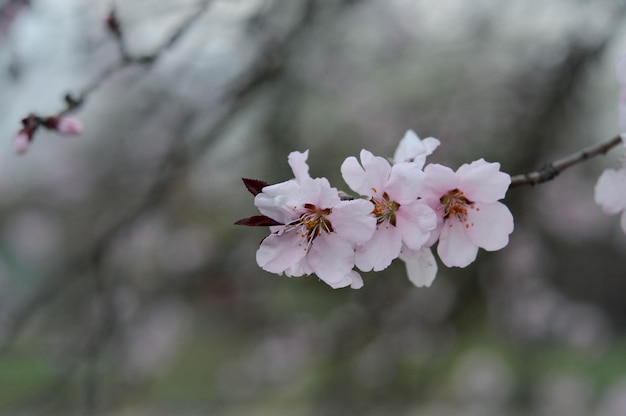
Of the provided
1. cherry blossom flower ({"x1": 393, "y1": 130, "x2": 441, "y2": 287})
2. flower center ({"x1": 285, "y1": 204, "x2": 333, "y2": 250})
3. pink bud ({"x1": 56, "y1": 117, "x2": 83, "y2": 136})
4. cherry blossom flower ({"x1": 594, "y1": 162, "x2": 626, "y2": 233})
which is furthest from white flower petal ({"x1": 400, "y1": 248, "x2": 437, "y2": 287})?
pink bud ({"x1": 56, "y1": 117, "x2": 83, "y2": 136})

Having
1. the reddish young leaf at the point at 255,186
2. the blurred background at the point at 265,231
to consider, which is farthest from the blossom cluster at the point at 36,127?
the reddish young leaf at the point at 255,186

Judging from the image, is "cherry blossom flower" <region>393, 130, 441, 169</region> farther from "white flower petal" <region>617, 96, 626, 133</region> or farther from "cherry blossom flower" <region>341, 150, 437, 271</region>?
"white flower petal" <region>617, 96, 626, 133</region>

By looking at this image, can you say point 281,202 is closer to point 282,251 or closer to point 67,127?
point 282,251

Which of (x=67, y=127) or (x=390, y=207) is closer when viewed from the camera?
(x=390, y=207)

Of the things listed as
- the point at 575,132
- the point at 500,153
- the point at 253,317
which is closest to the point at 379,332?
the point at 500,153

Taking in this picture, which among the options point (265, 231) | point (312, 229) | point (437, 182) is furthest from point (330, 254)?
point (265, 231)

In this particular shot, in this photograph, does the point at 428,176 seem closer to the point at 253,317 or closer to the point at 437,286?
the point at 437,286

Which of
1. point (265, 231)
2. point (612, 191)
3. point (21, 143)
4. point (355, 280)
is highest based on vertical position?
point (265, 231)
